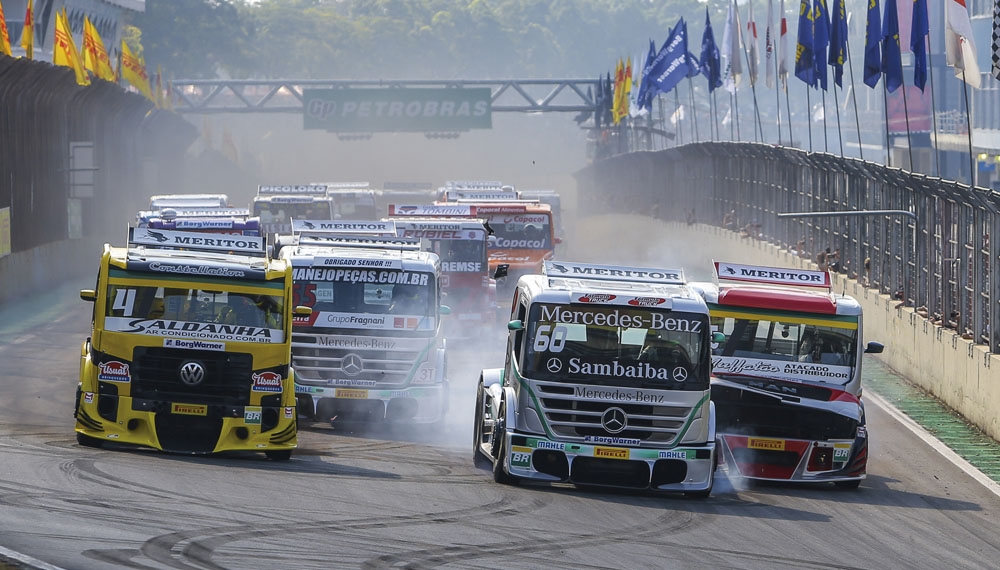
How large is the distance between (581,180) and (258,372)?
9231cm

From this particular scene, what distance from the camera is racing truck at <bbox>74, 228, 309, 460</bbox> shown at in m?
15.1

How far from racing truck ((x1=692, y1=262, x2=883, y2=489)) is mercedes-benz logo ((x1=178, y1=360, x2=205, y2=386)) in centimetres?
554

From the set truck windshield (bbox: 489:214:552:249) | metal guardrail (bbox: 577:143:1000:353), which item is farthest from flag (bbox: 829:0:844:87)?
truck windshield (bbox: 489:214:552:249)

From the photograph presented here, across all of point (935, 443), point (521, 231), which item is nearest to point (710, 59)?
point (521, 231)

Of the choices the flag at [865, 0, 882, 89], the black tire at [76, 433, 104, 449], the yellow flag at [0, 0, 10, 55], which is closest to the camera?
the black tire at [76, 433, 104, 449]

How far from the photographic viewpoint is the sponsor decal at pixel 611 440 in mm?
14523

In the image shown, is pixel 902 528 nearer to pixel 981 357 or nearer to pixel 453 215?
pixel 981 357

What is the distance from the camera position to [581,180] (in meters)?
107

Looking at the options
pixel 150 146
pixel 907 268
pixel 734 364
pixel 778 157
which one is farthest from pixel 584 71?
pixel 734 364

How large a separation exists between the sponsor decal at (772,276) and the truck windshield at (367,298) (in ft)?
12.2

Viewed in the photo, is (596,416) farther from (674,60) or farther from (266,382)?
(674,60)

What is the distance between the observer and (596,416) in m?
14.5

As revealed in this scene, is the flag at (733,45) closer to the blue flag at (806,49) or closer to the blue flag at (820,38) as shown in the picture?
the blue flag at (806,49)

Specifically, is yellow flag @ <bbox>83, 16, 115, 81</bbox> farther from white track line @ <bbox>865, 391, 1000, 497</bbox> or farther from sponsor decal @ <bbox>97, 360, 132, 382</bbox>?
sponsor decal @ <bbox>97, 360, 132, 382</bbox>
